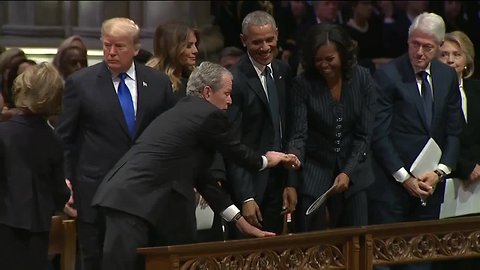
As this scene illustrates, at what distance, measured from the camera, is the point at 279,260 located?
23.0 ft

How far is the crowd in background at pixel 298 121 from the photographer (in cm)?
716

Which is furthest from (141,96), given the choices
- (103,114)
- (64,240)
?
(64,240)

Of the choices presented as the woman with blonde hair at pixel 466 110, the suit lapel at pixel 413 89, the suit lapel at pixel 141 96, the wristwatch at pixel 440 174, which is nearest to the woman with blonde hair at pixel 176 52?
the suit lapel at pixel 141 96

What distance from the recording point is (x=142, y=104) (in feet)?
23.7

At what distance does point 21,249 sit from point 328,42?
2.10 metres

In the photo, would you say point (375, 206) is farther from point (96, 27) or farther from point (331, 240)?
point (96, 27)

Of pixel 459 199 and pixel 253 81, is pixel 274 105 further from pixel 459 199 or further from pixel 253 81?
pixel 459 199

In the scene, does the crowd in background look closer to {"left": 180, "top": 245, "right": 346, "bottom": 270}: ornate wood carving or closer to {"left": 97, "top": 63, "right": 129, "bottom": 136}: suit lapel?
{"left": 97, "top": 63, "right": 129, "bottom": 136}: suit lapel

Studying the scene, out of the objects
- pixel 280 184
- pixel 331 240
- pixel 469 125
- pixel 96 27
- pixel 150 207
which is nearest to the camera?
pixel 150 207

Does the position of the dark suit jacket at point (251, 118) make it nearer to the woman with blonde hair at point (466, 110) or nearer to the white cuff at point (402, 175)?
A: the white cuff at point (402, 175)

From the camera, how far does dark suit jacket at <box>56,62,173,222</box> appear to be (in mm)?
7137

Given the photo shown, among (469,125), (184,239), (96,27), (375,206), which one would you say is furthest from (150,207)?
(96,27)

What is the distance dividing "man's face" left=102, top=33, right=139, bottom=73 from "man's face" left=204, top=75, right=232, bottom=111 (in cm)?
57

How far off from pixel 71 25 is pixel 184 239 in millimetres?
5324
